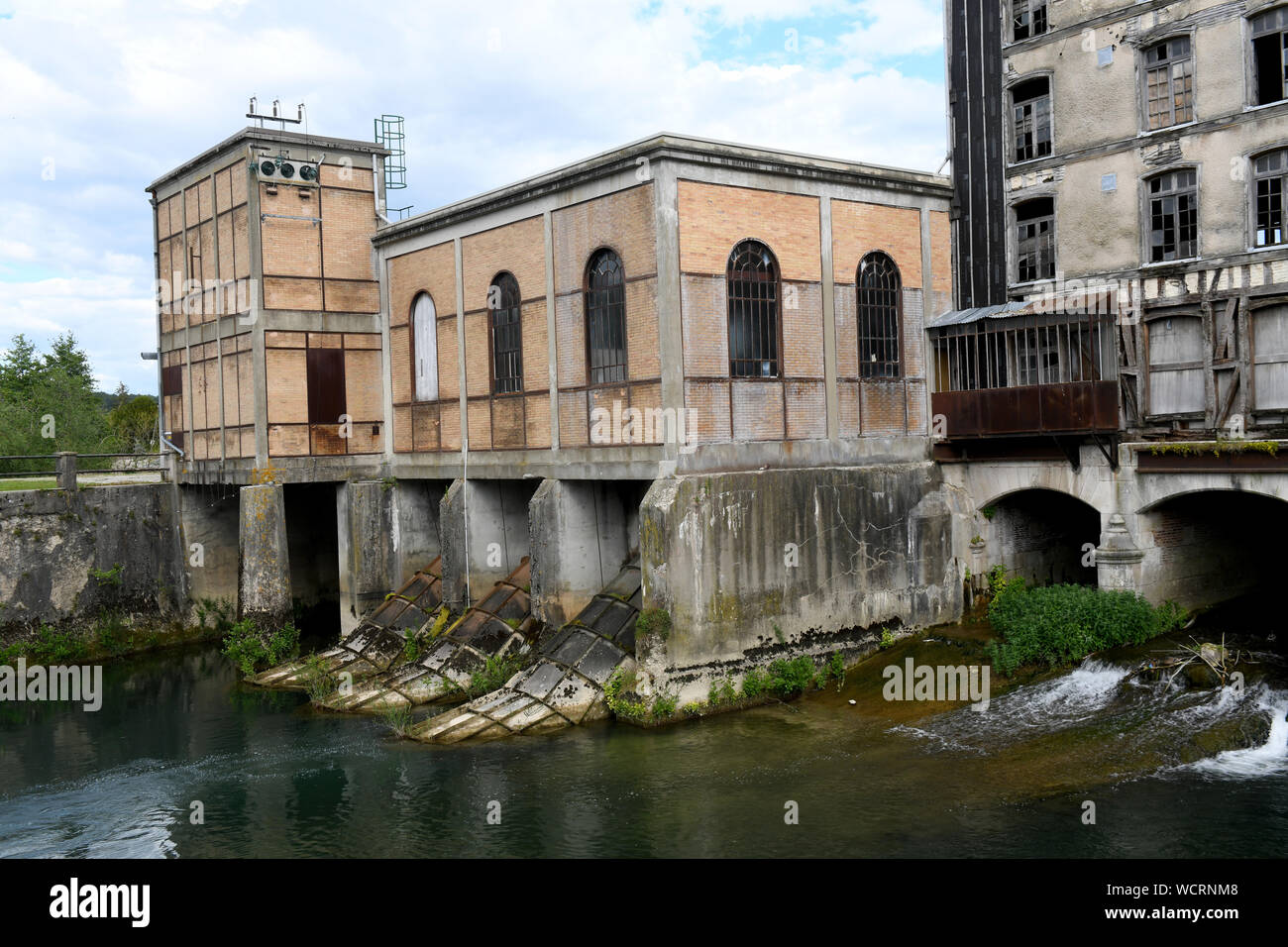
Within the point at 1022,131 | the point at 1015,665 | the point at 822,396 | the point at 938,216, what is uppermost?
the point at 1022,131

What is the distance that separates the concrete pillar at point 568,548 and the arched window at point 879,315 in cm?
576

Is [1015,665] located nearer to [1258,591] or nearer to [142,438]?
[1258,591]

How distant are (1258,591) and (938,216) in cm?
936

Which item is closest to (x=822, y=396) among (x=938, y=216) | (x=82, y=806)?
(x=938, y=216)

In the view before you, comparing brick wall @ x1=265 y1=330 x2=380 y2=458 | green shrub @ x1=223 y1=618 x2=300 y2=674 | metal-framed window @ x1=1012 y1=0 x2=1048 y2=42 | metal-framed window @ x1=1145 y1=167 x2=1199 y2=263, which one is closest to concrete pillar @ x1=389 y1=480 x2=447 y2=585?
brick wall @ x1=265 y1=330 x2=380 y2=458

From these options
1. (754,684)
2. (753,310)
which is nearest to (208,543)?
(754,684)

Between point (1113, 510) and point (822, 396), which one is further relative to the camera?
point (822, 396)

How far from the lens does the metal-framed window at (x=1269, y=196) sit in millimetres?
17422

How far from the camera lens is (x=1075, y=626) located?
1775 centimetres

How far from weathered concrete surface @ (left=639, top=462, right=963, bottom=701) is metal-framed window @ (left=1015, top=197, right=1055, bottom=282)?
13.8 ft

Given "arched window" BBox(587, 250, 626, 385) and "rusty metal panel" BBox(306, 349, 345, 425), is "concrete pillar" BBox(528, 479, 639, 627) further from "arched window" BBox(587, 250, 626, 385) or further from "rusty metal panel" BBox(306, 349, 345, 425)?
"rusty metal panel" BBox(306, 349, 345, 425)

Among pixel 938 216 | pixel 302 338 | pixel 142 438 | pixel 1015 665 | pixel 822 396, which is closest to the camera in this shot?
pixel 1015 665

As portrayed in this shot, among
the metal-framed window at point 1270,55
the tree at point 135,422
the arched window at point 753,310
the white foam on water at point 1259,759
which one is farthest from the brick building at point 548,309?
the tree at point 135,422
